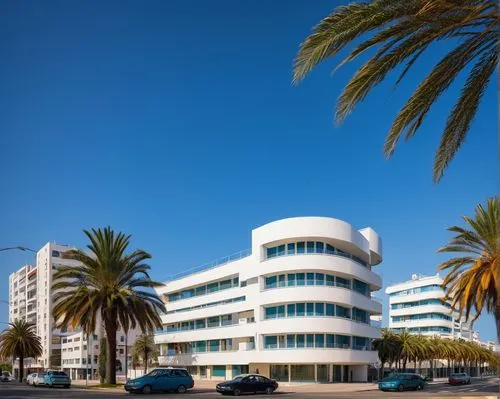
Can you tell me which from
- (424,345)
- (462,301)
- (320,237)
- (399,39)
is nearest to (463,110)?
(399,39)

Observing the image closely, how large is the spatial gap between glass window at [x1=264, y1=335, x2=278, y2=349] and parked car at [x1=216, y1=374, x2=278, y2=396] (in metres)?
17.9

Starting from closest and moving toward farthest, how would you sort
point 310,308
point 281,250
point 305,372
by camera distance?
1. point 310,308
2. point 305,372
3. point 281,250

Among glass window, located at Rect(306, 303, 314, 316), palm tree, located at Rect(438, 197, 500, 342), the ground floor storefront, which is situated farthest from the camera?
the ground floor storefront

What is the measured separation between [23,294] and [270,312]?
116 m

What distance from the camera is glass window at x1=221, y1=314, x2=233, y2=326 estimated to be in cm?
6962

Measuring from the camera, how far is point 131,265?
1986 inches

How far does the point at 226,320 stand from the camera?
70.8 meters

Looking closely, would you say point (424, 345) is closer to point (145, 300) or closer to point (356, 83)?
point (145, 300)

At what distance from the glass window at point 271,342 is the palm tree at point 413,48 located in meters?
47.1

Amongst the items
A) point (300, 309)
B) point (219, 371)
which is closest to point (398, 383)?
point (300, 309)

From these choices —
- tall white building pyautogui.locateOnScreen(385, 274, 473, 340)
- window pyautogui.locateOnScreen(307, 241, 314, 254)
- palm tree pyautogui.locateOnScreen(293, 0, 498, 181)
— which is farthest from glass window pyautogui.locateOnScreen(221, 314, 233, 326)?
tall white building pyautogui.locateOnScreen(385, 274, 473, 340)

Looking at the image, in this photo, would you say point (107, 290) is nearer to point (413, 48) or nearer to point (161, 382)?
point (161, 382)

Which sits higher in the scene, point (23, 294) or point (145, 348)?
point (23, 294)

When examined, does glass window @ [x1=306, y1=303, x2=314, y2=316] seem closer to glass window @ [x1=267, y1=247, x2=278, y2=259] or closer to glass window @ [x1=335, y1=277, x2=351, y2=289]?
glass window @ [x1=335, y1=277, x2=351, y2=289]
